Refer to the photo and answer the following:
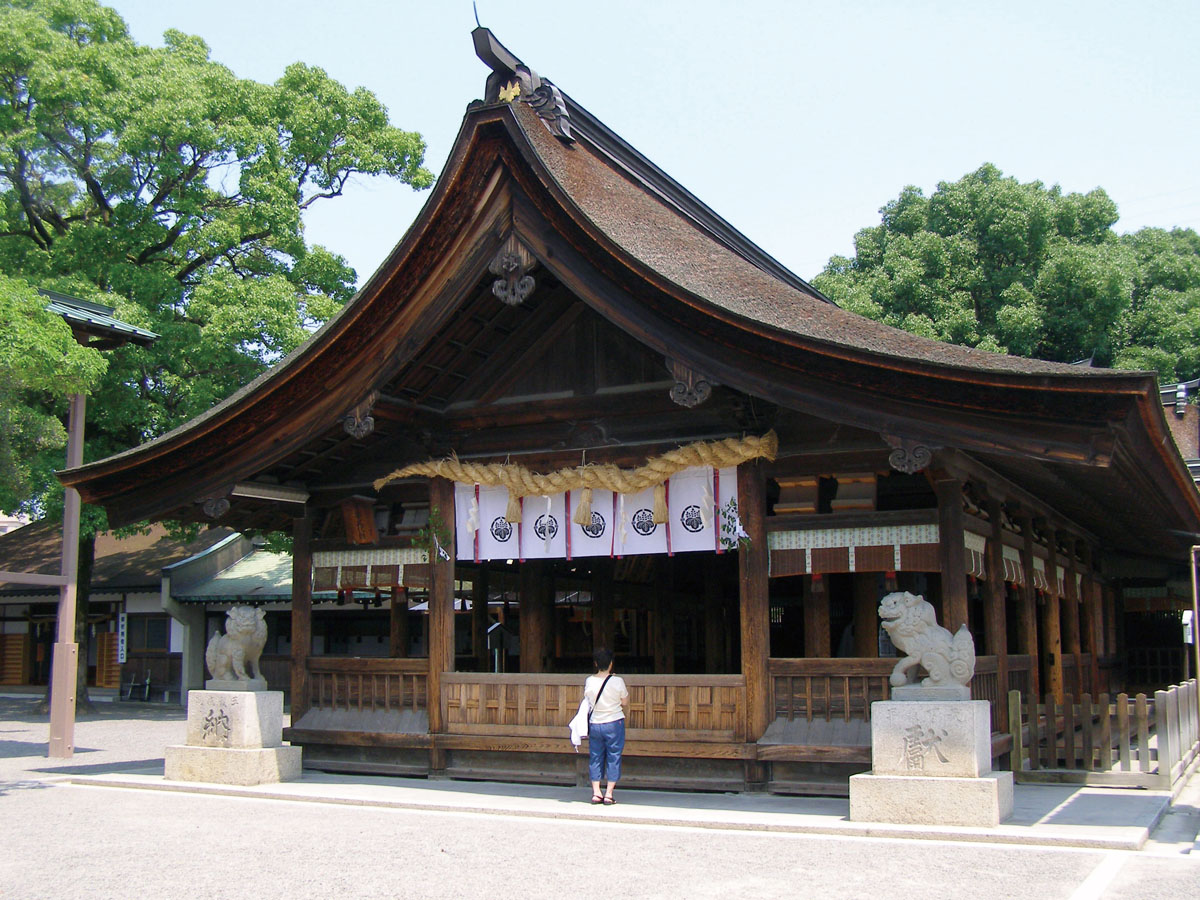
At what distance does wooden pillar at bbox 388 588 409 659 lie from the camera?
568 inches

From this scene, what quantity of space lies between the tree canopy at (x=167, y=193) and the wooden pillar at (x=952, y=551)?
601 inches

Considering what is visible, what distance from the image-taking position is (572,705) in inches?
468

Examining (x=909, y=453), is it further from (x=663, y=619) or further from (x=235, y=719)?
(x=663, y=619)

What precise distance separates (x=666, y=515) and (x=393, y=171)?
16.5 metres

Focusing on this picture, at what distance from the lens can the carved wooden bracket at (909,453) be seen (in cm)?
977

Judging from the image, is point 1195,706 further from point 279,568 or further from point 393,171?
point 279,568

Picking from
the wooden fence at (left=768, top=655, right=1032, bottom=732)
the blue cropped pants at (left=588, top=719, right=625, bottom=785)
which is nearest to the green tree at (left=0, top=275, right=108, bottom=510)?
the blue cropped pants at (left=588, top=719, right=625, bottom=785)

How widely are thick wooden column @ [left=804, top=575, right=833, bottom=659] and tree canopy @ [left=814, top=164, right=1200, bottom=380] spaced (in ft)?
78.9

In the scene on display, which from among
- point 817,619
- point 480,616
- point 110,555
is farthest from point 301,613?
point 110,555

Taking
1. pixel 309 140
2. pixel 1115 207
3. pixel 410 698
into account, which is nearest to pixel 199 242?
pixel 309 140

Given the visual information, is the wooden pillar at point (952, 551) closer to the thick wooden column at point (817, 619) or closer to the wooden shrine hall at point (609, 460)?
the wooden shrine hall at point (609, 460)

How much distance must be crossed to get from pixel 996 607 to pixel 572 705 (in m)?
4.65

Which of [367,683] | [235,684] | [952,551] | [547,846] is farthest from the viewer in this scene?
[367,683]

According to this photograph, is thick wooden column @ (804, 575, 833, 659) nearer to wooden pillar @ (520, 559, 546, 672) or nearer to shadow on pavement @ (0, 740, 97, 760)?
wooden pillar @ (520, 559, 546, 672)
